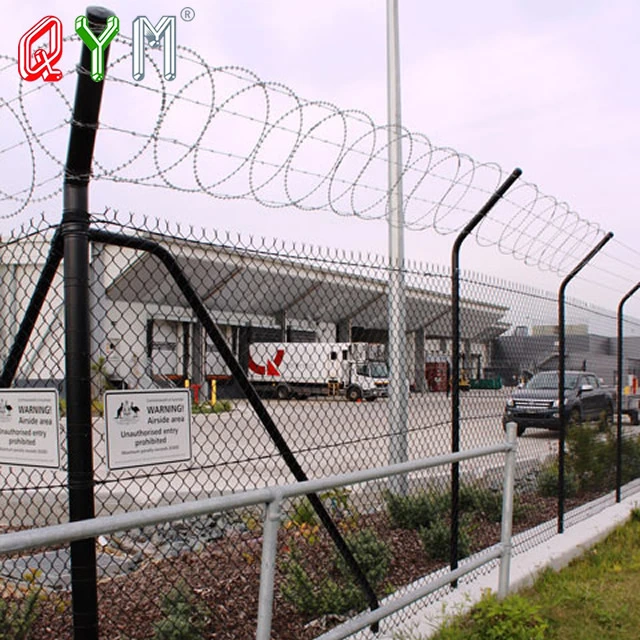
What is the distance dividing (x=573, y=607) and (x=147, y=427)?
129 inches

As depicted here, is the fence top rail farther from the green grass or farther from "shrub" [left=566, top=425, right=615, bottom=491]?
"shrub" [left=566, top=425, right=615, bottom=491]

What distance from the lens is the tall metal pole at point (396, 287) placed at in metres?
6.26

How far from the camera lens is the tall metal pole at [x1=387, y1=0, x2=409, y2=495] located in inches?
247

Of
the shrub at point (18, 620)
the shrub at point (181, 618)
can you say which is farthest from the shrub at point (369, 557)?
the shrub at point (18, 620)

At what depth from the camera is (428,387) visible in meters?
6.35

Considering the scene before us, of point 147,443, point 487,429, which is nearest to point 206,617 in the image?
point 147,443

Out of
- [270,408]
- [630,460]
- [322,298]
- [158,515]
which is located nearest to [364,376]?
[270,408]

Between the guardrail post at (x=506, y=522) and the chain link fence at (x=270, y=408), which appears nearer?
the chain link fence at (x=270, y=408)

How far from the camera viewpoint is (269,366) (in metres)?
5.32

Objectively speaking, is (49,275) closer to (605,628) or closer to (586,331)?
(605,628)

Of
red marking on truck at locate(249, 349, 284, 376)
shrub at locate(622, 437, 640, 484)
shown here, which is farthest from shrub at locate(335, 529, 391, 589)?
shrub at locate(622, 437, 640, 484)

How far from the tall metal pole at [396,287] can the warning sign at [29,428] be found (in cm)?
240

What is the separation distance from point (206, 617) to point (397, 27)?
297 inches

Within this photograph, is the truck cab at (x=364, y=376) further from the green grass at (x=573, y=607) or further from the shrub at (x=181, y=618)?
the shrub at (x=181, y=618)
